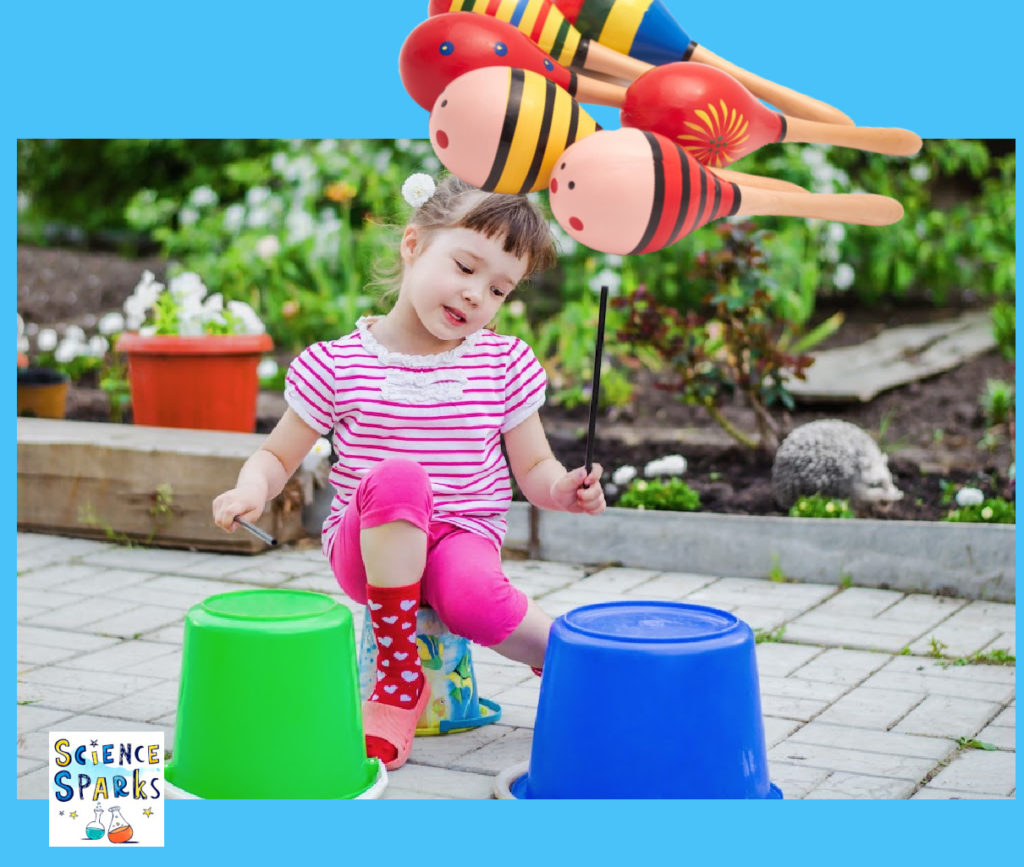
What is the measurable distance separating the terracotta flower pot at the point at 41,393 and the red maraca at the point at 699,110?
373cm

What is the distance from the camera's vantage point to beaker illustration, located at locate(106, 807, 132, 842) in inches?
95.9

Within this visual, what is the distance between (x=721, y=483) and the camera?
4992 millimetres

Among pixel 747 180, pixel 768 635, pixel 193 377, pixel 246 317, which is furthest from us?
pixel 246 317

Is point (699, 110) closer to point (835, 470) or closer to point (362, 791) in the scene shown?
point (362, 791)

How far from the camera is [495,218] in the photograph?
9.31 ft

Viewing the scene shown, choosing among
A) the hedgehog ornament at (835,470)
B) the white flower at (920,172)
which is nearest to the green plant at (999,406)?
the hedgehog ornament at (835,470)

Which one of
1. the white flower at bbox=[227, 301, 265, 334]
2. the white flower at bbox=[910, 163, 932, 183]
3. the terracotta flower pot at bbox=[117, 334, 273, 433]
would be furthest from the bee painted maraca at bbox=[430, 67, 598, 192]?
the white flower at bbox=[910, 163, 932, 183]

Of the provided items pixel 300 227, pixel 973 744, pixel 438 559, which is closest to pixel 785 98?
pixel 438 559

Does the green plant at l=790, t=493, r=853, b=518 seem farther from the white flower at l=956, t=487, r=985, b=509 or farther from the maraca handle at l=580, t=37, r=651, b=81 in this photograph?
the maraca handle at l=580, t=37, r=651, b=81

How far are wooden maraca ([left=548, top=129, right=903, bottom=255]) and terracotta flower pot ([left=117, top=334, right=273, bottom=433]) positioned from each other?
9.76ft

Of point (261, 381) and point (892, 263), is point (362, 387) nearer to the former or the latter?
point (261, 381)

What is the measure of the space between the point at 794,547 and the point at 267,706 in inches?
87.2

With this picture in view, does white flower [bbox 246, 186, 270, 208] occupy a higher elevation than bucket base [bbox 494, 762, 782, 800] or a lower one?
higher

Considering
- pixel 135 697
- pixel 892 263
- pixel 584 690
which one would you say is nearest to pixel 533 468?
pixel 584 690
